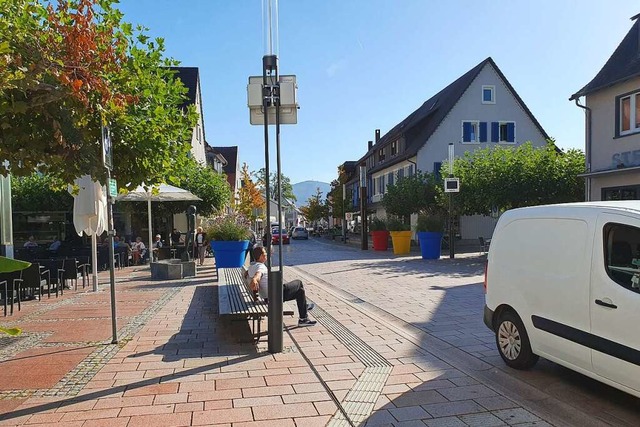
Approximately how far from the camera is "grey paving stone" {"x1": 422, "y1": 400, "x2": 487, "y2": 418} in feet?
13.9

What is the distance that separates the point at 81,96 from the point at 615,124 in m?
17.7

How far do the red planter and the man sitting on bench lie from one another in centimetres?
1965

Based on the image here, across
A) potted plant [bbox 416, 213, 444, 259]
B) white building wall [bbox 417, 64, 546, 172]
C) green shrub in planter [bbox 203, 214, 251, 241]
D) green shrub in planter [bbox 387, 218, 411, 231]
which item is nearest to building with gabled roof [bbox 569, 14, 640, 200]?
potted plant [bbox 416, 213, 444, 259]

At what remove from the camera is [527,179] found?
19.7 m

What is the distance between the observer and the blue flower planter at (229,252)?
43.8ft

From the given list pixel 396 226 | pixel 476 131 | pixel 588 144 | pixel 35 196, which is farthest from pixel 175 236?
pixel 476 131

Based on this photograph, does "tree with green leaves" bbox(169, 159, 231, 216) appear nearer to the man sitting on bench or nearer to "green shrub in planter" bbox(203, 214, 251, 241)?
"green shrub in planter" bbox(203, 214, 251, 241)

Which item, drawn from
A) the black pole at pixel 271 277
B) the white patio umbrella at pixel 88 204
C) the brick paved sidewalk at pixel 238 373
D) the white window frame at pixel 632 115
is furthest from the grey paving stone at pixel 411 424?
the white window frame at pixel 632 115

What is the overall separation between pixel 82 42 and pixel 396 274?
39.5 ft

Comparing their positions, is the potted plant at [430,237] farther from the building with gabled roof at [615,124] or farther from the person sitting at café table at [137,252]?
the person sitting at café table at [137,252]

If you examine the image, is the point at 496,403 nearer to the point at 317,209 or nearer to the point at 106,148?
the point at 106,148

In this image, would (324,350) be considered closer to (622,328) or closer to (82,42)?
(622,328)

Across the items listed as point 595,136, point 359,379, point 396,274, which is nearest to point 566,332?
point 359,379

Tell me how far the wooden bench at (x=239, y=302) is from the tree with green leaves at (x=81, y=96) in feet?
7.19
